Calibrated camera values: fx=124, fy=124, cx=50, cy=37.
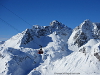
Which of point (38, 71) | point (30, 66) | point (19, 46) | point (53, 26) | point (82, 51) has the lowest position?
point (38, 71)

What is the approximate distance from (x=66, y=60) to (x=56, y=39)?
3307cm

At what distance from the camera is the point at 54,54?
74.2 metres

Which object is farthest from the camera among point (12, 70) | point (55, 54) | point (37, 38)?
point (37, 38)

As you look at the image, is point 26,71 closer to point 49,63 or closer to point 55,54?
point 49,63

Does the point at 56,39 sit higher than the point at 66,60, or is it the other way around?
the point at 56,39

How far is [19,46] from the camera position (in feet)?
261

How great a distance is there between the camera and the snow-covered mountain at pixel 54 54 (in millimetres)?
57053

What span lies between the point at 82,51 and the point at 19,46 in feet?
128

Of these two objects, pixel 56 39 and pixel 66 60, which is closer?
pixel 66 60

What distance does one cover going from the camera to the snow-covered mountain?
187ft

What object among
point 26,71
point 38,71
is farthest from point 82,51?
point 26,71

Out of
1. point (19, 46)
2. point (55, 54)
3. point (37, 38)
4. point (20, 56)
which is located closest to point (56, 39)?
point (37, 38)

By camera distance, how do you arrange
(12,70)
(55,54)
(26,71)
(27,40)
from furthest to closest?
1. (27,40)
2. (55,54)
3. (26,71)
4. (12,70)

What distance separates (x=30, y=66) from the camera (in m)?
65.5
